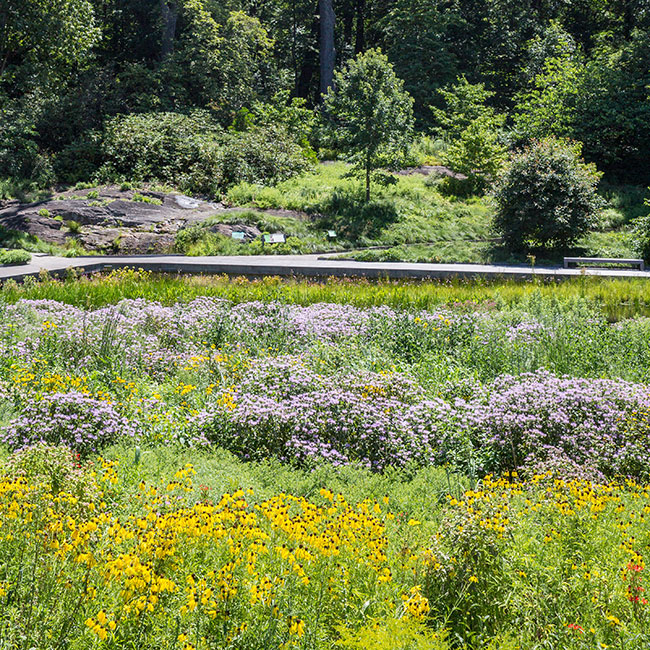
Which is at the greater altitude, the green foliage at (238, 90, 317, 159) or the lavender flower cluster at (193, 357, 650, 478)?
the green foliage at (238, 90, 317, 159)

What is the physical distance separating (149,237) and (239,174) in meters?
4.64

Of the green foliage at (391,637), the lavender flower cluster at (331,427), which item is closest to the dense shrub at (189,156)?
the lavender flower cluster at (331,427)

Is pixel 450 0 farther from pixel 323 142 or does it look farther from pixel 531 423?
pixel 531 423

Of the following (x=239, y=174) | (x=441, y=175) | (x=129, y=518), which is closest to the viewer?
(x=129, y=518)

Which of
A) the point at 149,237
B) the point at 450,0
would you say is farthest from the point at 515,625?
the point at 450,0

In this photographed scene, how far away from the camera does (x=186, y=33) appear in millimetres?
28672

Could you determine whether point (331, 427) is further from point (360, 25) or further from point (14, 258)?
point (360, 25)

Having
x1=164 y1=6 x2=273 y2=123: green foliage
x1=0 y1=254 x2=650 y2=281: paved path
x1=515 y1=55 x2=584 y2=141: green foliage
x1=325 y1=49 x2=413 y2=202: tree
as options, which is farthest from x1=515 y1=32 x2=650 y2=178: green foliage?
x1=0 y1=254 x2=650 y2=281: paved path

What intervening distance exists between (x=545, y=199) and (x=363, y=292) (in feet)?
23.6

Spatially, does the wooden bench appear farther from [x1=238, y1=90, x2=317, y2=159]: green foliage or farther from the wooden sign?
[x1=238, y1=90, x2=317, y2=159]: green foliage

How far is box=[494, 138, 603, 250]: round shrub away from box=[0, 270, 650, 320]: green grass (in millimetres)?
4725

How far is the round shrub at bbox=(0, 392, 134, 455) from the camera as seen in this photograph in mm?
4660

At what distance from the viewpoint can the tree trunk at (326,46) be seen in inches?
1106

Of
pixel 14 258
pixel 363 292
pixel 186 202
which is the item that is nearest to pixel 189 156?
pixel 186 202
